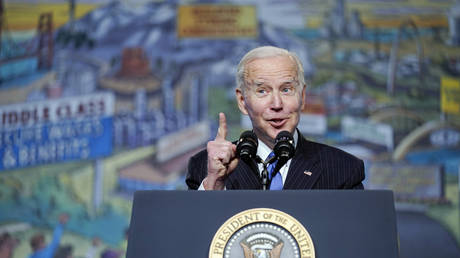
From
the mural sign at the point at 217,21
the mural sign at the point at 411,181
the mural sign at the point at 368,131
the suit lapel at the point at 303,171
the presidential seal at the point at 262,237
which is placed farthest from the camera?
the mural sign at the point at 217,21

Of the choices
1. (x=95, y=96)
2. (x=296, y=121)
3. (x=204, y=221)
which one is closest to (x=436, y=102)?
(x=95, y=96)

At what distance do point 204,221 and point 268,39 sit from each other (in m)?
Answer: 3.69

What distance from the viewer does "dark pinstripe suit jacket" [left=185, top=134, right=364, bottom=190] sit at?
143cm

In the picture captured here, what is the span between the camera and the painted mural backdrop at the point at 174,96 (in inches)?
169

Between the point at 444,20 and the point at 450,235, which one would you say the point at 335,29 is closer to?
the point at 444,20

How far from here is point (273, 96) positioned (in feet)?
5.00

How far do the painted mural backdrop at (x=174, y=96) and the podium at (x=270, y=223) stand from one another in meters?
3.24

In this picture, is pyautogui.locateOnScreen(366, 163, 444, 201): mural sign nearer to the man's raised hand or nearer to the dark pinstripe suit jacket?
the dark pinstripe suit jacket

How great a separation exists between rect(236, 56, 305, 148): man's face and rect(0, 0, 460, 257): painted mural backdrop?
2745 millimetres

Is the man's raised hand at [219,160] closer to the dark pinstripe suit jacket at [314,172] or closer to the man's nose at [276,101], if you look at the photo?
the dark pinstripe suit jacket at [314,172]

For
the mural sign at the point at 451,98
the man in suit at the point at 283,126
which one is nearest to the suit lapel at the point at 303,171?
the man in suit at the point at 283,126

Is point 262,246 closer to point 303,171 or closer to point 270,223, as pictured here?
point 270,223

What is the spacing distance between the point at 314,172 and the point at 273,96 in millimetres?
252

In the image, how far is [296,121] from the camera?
1537 mm
